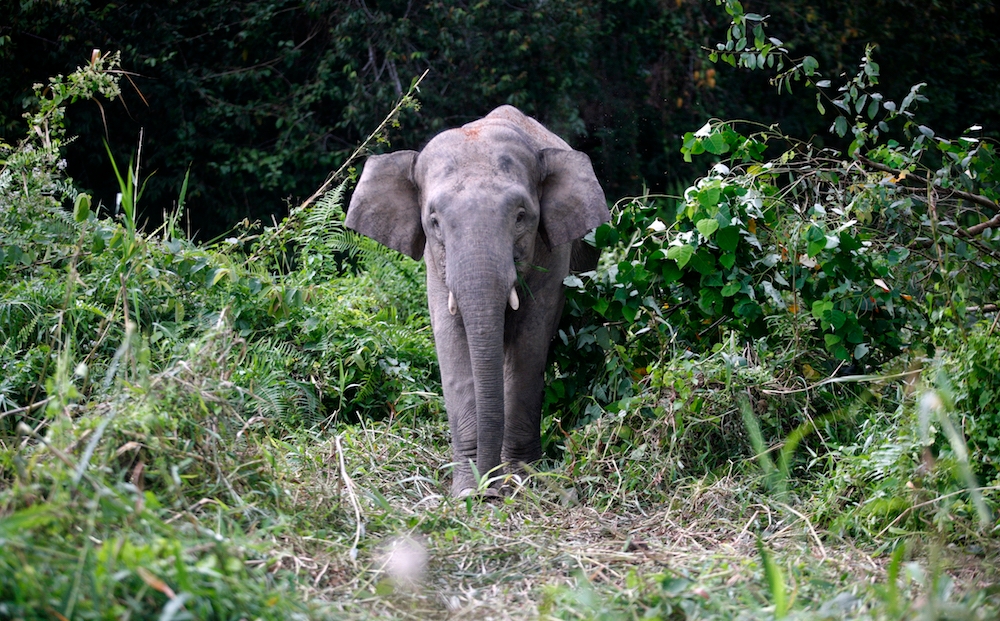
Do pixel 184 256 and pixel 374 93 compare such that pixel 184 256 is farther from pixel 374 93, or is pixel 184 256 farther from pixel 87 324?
pixel 374 93

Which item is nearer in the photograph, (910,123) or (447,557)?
(447,557)

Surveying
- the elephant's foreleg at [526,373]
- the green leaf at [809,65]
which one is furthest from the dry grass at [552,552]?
the green leaf at [809,65]

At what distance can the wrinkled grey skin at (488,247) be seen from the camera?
4.83 metres

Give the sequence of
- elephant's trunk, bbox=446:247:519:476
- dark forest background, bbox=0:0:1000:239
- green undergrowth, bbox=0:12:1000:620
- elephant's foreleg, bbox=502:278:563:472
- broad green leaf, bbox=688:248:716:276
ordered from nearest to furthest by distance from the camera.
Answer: green undergrowth, bbox=0:12:1000:620 < elephant's trunk, bbox=446:247:519:476 < broad green leaf, bbox=688:248:716:276 < elephant's foreleg, bbox=502:278:563:472 < dark forest background, bbox=0:0:1000:239

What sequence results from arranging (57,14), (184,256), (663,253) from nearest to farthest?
(663,253)
(184,256)
(57,14)

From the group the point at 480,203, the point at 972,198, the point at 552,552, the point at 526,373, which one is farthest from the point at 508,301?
the point at 972,198

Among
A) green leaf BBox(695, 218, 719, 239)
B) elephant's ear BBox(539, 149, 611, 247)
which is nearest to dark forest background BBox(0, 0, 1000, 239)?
elephant's ear BBox(539, 149, 611, 247)

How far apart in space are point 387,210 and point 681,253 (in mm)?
1507

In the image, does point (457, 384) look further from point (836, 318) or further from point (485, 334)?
point (836, 318)

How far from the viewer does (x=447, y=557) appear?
3.63 m

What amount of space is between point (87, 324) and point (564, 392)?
2.41 meters

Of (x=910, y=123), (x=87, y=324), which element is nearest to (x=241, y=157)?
(x=87, y=324)

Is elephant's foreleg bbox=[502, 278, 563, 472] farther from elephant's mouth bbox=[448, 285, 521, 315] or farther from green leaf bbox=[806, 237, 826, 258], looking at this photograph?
green leaf bbox=[806, 237, 826, 258]

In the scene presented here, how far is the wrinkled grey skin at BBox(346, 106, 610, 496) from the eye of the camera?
4832 millimetres
